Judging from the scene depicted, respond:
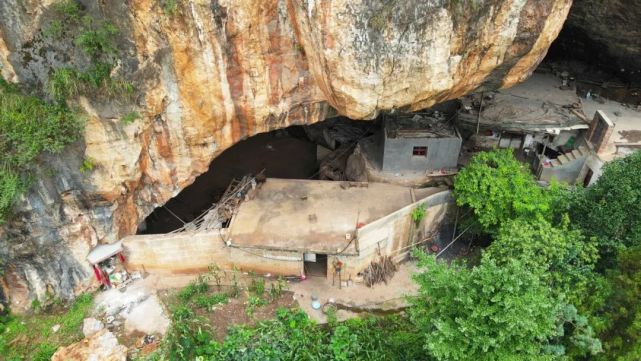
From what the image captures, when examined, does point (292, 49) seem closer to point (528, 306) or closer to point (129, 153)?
point (129, 153)

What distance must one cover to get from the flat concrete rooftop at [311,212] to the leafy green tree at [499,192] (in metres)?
1.92

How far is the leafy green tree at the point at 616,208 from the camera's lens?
11.2m

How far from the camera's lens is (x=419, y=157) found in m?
16.7

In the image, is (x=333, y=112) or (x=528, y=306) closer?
(x=528, y=306)

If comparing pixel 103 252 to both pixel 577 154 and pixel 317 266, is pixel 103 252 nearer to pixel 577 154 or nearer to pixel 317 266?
pixel 317 266

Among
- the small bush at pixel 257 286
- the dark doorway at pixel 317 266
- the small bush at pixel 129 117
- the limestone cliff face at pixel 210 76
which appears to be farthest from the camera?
the dark doorway at pixel 317 266

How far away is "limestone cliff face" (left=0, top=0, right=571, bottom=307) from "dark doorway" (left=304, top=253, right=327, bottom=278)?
505 cm

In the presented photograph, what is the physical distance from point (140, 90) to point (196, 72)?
5.00 feet

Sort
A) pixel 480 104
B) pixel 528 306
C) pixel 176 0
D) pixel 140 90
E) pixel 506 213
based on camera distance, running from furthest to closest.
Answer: pixel 480 104 < pixel 506 213 < pixel 140 90 < pixel 176 0 < pixel 528 306

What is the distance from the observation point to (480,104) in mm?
17406

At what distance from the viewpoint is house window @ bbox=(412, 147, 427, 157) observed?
1647 cm

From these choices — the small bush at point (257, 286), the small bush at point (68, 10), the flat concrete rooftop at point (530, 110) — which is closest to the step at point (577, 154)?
the flat concrete rooftop at point (530, 110)

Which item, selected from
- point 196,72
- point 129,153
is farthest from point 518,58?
point 129,153

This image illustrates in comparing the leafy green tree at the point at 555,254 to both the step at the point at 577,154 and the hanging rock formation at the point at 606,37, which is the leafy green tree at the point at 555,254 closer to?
the step at the point at 577,154
